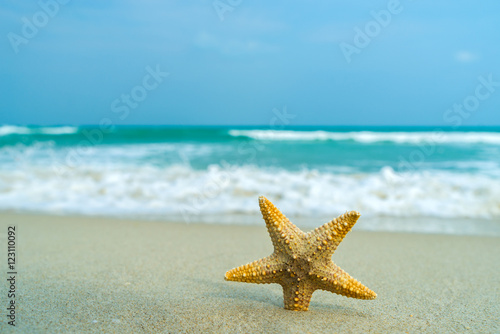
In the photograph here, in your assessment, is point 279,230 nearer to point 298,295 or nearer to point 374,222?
point 298,295

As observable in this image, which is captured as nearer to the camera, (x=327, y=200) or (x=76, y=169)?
(x=327, y=200)

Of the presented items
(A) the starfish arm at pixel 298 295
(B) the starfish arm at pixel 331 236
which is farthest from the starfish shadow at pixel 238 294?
(B) the starfish arm at pixel 331 236

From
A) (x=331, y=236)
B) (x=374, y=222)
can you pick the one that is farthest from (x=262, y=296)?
(x=374, y=222)

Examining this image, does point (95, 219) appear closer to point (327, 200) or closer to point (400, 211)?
point (327, 200)

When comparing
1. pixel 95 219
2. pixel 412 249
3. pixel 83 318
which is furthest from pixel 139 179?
pixel 83 318

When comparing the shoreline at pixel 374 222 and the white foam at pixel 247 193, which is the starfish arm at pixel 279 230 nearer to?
the shoreline at pixel 374 222

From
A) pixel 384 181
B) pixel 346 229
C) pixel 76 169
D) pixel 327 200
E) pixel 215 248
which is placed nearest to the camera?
pixel 346 229
